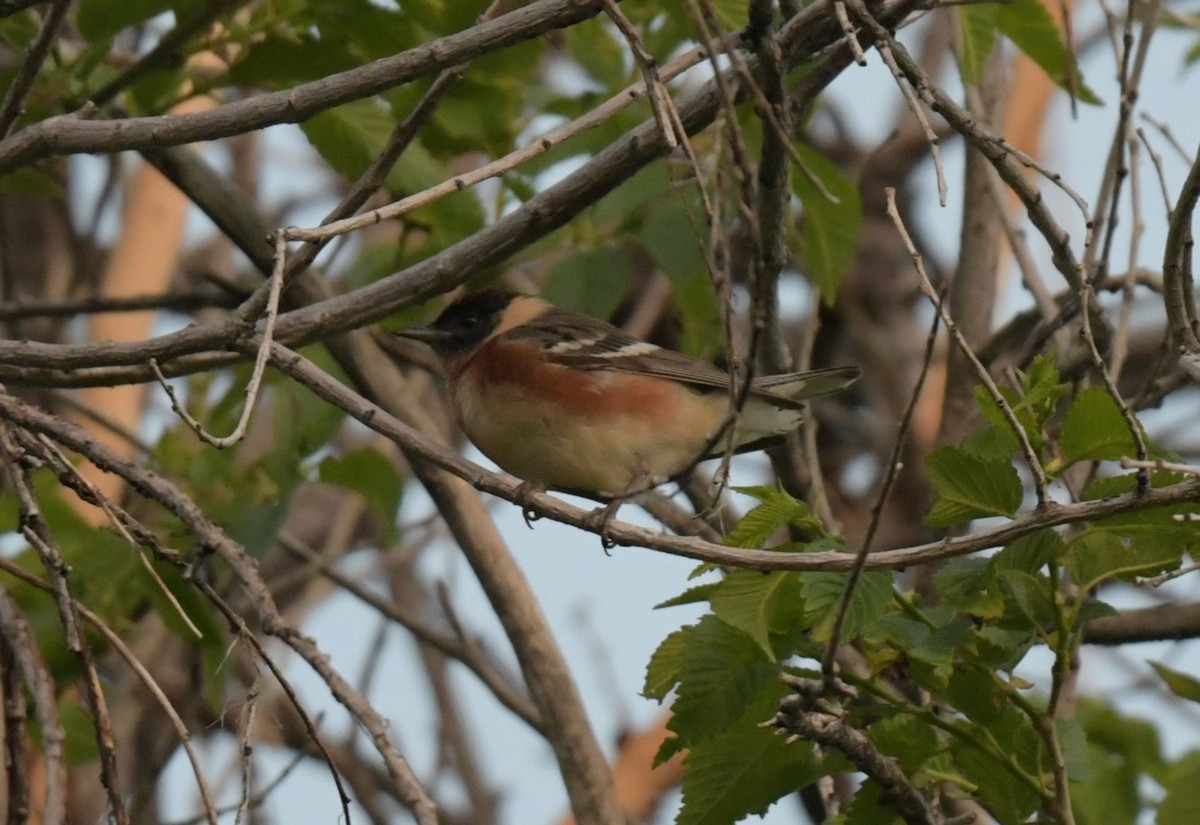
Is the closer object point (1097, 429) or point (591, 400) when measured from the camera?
point (1097, 429)

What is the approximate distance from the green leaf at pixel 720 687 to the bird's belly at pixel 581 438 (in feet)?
5.34

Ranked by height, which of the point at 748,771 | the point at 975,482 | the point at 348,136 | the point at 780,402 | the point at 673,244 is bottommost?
the point at 748,771

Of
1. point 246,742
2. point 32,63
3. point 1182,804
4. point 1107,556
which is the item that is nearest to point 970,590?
point 1107,556

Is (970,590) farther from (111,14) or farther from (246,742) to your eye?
(111,14)

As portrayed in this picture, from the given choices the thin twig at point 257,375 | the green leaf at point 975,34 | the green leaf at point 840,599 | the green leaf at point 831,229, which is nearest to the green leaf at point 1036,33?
the green leaf at point 975,34

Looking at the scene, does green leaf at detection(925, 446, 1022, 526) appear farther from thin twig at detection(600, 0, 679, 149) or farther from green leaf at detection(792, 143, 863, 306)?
green leaf at detection(792, 143, 863, 306)

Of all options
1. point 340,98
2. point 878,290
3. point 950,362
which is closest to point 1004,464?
point 340,98

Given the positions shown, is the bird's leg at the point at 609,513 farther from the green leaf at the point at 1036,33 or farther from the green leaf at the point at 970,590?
the green leaf at the point at 1036,33

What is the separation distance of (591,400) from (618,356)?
0.30 m

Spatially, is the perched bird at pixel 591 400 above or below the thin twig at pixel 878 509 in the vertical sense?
above

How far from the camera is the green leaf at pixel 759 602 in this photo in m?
2.77

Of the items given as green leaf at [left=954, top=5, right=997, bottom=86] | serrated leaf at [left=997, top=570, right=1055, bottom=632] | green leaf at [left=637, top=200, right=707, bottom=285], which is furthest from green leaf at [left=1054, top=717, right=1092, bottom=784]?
green leaf at [left=637, top=200, right=707, bottom=285]

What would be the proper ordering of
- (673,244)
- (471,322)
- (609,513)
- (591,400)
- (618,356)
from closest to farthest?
(609,513), (673,244), (591,400), (618,356), (471,322)

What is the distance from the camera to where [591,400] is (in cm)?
480
